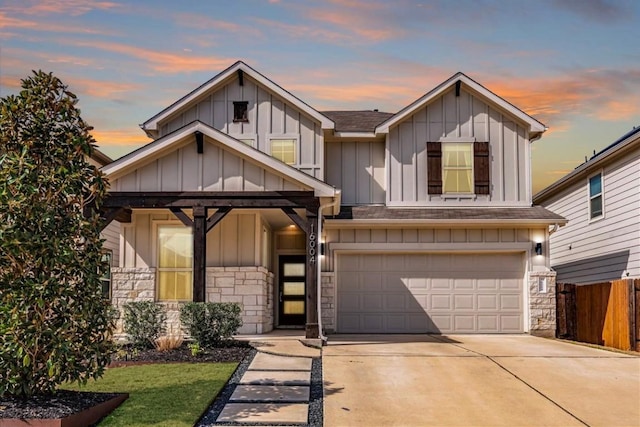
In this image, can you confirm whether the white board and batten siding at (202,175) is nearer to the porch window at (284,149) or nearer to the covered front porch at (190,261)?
the covered front porch at (190,261)

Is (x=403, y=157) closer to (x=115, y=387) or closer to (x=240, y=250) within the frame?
(x=240, y=250)

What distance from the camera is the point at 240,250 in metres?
15.6

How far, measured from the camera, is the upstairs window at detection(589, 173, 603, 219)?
18.8m

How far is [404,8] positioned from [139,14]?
6074 millimetres

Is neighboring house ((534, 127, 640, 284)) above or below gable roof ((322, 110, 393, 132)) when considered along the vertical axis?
below

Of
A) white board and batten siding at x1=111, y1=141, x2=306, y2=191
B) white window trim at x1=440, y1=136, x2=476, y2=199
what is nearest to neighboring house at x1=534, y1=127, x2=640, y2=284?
white window trim at x1=440, y1=136, x2=476, y2=199

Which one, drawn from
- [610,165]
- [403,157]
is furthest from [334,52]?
[610,165]

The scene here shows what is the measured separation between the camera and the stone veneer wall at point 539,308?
1744cm

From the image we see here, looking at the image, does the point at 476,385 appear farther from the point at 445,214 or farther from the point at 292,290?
the point at 292,290

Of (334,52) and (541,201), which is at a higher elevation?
(334,52)

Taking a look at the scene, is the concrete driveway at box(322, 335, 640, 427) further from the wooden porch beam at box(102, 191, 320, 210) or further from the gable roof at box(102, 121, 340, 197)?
the gable roof at box(102, 121, 340, 197)

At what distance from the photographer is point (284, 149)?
58.9 ft

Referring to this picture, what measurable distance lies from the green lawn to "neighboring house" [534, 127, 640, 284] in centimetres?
1051

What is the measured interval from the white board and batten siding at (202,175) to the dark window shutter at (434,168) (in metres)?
5.19
